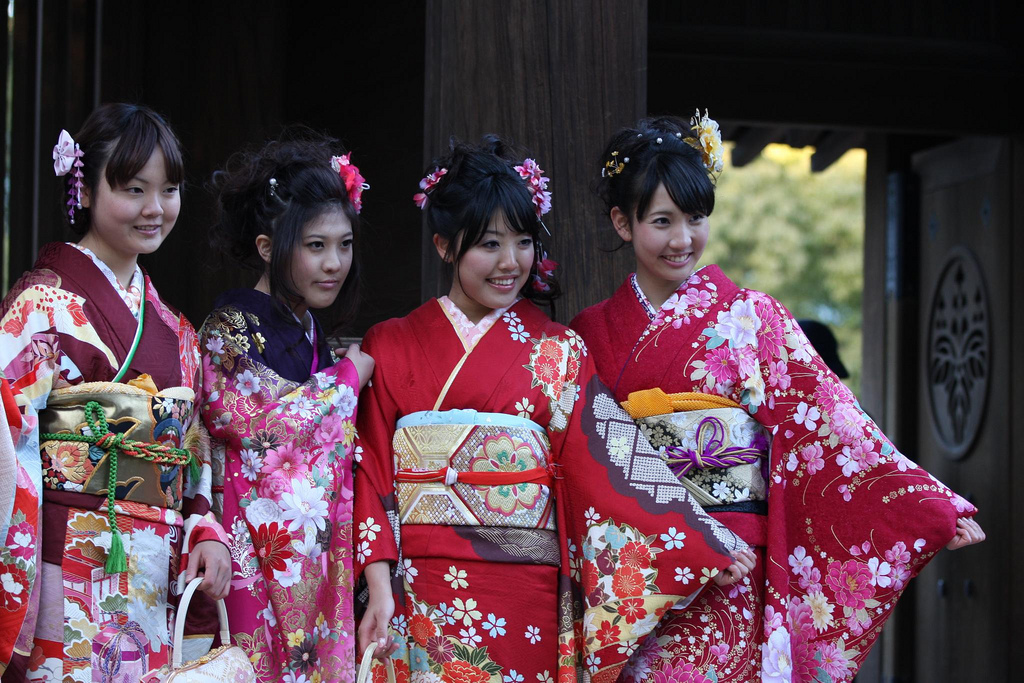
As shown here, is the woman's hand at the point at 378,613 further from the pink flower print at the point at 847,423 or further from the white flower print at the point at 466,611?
the pink flower print at the point at 847,423

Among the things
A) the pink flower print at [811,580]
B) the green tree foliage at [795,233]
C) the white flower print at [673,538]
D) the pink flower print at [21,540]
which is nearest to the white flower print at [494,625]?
the white flower print at [673,538]

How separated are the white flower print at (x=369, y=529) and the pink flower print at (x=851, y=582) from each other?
1.00 meters

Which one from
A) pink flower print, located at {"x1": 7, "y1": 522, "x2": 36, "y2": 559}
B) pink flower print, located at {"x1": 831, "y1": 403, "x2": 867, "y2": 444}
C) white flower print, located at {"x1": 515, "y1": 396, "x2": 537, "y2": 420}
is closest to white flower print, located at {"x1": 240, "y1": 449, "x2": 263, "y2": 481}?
pink flower print, located at {"x1": 7, "y1": 522, "x2": 36, "y2": 559}

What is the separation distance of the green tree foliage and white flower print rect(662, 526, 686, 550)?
14.5 meters

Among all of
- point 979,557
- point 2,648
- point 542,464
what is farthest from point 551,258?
point 979,557

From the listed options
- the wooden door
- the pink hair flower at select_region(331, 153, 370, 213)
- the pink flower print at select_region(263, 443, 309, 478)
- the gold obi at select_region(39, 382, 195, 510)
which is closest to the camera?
the gold obi at select_region(39, 382, 195, 510)

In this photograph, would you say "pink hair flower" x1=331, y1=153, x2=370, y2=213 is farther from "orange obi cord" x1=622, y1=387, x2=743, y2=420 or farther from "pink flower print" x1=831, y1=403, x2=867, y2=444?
"pink flower print" x1=831, y1=403, x2=867, y2=444

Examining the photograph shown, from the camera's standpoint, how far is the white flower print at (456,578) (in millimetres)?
2416

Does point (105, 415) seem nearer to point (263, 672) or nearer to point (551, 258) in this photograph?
point (263, 672)

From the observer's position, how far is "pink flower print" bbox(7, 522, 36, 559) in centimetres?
219

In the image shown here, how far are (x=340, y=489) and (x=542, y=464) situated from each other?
0.45 m

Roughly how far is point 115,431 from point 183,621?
42cm

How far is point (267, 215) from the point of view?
8.82 feet

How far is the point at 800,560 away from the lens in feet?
8.46
